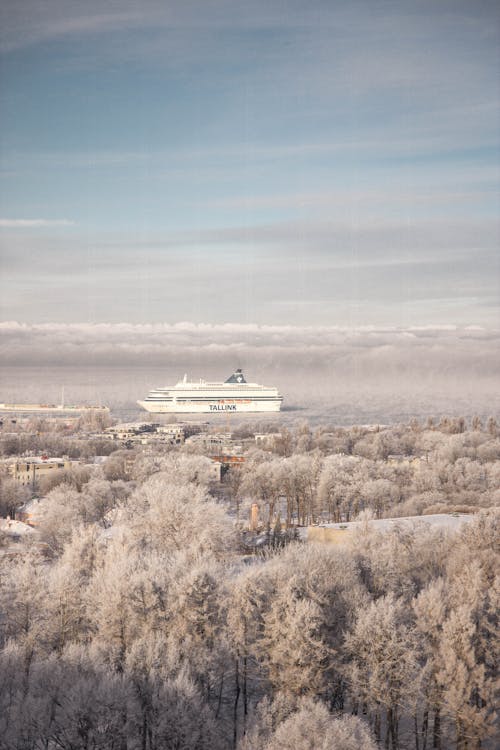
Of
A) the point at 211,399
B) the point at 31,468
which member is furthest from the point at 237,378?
the point at 31,468

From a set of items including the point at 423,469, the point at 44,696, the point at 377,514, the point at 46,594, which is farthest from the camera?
the point at 423,469

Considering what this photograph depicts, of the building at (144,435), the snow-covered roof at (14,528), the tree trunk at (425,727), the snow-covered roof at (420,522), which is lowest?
the tree trunk at (425,727)

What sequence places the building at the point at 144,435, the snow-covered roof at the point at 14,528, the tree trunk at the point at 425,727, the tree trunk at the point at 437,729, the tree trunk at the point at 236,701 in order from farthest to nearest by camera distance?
the building at the point at 144,435, the snow-covered roof at the point at 14,528, the tree trunk at the point at 437,729, the tree trunk at the point at 425,727, the tree trunk at the point at 236,701

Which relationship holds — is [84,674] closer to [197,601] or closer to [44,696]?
[44,696]

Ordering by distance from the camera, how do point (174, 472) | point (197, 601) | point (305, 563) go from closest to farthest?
1. point (197, 601)
2. point (305, 563)
3. point (174, 472)

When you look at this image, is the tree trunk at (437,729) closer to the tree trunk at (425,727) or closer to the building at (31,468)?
the tree trunk at (425,727)

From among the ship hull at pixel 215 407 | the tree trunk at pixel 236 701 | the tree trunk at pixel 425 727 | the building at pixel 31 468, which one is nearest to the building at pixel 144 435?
the building at pixel 31 468

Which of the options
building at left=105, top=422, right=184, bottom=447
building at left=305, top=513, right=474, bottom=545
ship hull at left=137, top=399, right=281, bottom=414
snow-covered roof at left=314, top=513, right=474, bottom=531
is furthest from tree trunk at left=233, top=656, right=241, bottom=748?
ship hull at left=137, top=399, right=281, bottom=414

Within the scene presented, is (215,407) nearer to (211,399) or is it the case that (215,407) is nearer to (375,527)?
(211,399)

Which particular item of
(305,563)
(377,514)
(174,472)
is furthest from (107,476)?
(305,563)
